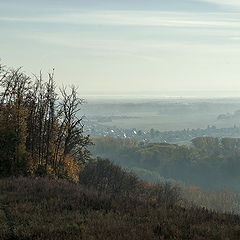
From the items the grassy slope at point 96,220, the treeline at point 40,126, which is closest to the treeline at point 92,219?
the grassy slope at point 96,220

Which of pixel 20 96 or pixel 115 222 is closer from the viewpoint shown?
pixel 115 222

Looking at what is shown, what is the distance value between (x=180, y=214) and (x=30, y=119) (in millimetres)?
26167

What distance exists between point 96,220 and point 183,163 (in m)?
139

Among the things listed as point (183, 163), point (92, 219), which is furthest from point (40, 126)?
point (183, 163)

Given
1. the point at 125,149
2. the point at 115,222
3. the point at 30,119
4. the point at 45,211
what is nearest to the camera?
the point at 115,222

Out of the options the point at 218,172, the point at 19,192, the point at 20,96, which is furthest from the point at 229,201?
the point at 19,192

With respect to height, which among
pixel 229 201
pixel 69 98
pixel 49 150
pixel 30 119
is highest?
pixel 69 98

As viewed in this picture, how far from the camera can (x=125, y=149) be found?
16338 centimetres

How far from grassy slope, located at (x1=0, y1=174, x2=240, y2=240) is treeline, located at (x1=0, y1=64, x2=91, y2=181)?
15.1 meters

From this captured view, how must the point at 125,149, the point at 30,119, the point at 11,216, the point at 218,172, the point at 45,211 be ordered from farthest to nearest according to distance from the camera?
1. the point at 125,149
2. the point at 218,172
3. the point at 30,119
4. the point at 45,211
5. the point at 11,216

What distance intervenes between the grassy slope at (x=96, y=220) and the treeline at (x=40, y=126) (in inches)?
593

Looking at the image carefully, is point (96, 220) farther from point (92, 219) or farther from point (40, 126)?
point (40, 126)

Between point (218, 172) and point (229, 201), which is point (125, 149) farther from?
point (229, 201)

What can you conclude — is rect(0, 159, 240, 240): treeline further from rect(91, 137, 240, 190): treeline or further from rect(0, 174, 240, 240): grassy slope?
rect(91, 137, 240, 190): treeline
